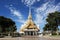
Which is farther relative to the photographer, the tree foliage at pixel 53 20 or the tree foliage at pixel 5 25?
the tree foliage at pixel 53 20

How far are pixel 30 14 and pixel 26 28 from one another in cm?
1124

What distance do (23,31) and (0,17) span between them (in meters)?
34.7

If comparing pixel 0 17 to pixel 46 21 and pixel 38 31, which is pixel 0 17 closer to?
pixel 46 21

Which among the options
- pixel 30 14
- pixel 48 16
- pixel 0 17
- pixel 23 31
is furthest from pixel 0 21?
pixel 30 14

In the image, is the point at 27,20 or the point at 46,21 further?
the point at 27,20

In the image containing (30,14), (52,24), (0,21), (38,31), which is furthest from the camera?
(30,14)

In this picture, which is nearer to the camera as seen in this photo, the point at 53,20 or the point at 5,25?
the point at 53,20

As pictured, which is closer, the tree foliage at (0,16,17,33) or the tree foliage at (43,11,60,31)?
the tree foliage at (0,16,17,33)

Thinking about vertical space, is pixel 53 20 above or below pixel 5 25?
above

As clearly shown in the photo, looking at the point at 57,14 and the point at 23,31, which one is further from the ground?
the point at 57,14

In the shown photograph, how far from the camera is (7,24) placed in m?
73.8

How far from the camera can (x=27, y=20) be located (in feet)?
369

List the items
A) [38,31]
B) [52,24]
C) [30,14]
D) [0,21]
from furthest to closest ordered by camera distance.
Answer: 1. [30,14]
2. [38,31]
3. [52,24]
4. [0,21]

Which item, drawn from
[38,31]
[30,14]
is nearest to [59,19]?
[38,31]
